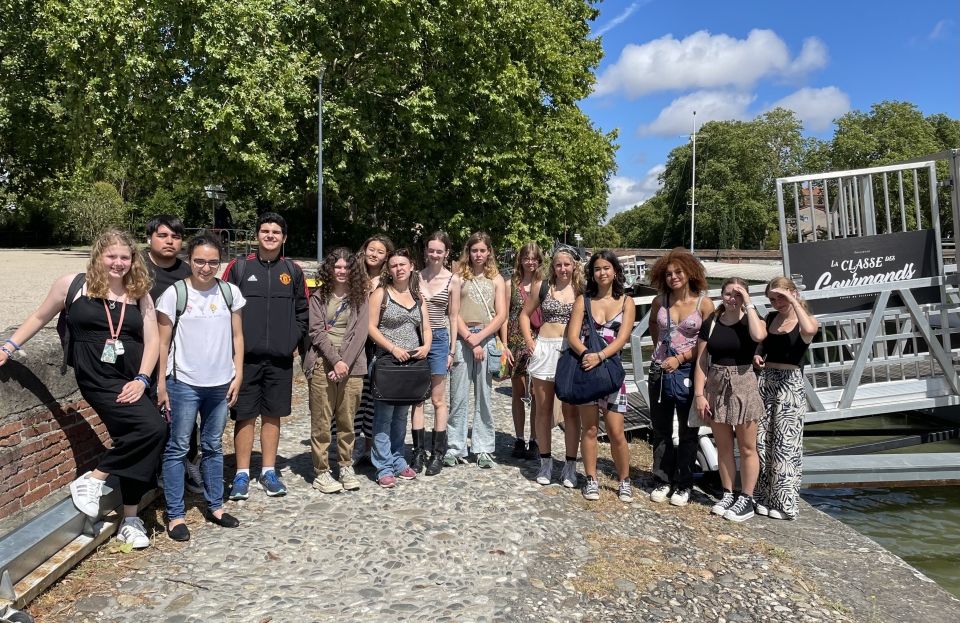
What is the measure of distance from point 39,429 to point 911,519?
8.14 m

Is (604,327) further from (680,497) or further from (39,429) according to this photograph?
(39,429)

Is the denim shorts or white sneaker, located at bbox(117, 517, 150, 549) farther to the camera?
the denim shorts

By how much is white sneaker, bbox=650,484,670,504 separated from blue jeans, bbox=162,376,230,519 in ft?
10.8

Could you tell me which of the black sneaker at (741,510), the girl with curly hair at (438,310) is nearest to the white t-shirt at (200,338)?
the girl with curly hair at (438,310)

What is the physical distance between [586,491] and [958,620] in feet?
7.83

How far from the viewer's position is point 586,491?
5.23 meters

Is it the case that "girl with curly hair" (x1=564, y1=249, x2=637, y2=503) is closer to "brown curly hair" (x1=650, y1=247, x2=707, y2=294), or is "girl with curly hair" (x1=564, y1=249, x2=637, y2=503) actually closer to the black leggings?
"brown curly hair" (x1=650, y1=247, x2=707, y2=294)

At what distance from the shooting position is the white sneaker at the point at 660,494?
532cm

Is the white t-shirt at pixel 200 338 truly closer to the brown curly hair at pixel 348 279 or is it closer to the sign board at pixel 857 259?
the brown curly hair at pixel 348 279

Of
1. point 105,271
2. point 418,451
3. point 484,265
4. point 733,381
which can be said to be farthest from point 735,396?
point 105,271

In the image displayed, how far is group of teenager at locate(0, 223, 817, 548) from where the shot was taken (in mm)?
3943

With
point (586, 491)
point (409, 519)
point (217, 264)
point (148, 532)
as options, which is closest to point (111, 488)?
point (148, 532)

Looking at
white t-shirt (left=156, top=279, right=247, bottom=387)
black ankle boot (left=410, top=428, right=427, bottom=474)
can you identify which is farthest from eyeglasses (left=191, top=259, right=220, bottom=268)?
black ankle boot (left=410, top=428, right=427, bottom=474)

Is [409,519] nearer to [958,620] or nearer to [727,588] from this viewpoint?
[727,588]
